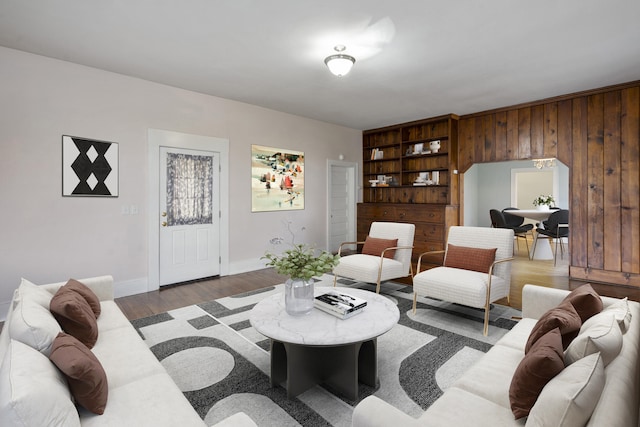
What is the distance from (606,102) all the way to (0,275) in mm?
7564

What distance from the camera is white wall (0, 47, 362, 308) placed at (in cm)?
333

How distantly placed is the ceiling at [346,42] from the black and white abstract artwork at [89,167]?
0.90m

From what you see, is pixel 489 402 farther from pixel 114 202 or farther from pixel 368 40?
pixel 114 202

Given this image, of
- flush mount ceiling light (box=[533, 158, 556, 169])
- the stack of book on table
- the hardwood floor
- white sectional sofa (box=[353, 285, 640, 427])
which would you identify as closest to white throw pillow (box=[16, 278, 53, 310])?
the hardwood floor

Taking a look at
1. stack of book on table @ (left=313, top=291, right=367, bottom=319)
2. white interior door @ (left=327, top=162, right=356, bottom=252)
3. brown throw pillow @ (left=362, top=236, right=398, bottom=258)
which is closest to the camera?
stack of book on table @ (left=313, top=291, right=367, bottom=319)

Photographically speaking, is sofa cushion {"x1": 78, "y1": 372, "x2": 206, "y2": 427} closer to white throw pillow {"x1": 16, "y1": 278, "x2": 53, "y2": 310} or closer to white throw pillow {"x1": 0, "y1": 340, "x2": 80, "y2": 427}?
white throw pillow {"x1": 0, "y1": 340, "x2": 80, "y2": 427}

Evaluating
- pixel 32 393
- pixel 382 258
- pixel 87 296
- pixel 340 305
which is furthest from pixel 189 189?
pixel 32 393

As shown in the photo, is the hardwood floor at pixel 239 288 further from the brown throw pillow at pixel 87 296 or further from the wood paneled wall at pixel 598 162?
the brown throw pillow at pixel 87 296

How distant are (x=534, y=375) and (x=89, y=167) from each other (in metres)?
4.44

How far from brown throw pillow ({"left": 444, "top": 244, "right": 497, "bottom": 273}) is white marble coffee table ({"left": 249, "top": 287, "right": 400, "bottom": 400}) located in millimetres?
1514

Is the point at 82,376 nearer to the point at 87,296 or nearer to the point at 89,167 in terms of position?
the point at 87,296

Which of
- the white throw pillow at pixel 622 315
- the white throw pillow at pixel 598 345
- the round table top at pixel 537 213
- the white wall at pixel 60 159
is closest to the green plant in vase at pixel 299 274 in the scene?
the white throw pillow at pixel 598 345

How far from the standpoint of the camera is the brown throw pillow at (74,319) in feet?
5.79

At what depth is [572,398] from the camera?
0.94 m
